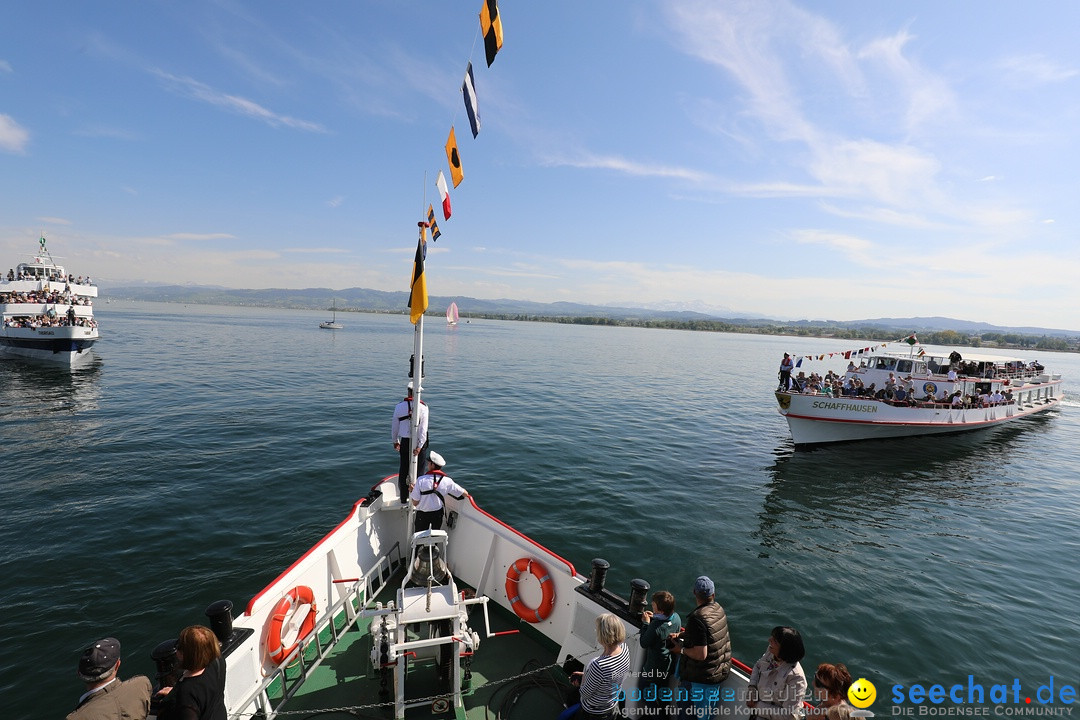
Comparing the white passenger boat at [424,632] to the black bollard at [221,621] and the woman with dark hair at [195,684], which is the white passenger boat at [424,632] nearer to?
the black bollard at [221,621]

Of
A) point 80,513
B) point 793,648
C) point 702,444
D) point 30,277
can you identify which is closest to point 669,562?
point 793,648

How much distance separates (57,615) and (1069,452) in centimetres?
4332

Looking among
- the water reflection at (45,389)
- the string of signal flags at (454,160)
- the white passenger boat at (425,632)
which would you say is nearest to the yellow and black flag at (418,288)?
the string of signal flags at (454,160)

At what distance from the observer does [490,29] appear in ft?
20.3

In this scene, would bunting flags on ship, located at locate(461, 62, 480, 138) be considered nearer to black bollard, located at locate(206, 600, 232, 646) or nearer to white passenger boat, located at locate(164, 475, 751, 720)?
white passenger boat, located at locate(164, 475, 751, 720)

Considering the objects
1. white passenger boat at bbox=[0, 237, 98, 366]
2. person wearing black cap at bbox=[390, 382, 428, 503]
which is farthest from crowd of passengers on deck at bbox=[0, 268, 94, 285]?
person wearing black cap at bbox=[390, 382, 428, 503]

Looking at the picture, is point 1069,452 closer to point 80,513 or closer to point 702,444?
point 702,444

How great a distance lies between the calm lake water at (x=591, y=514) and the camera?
27.4 ft

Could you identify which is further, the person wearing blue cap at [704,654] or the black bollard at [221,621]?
the black bollard at [221,621]

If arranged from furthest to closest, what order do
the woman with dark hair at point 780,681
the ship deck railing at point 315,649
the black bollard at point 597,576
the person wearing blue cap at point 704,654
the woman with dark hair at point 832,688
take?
the black bollard at point 597,576 → the ship deck railing at point 315,649 → the person wearing blue cap at point 704,654 → the woman with dark hair at point 780,681 → the woman with dark hair at point 832,688

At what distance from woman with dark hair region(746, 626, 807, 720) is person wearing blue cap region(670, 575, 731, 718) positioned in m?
0.36

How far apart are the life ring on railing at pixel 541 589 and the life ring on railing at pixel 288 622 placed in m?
2.86

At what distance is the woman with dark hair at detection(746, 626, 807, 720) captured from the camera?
406cm

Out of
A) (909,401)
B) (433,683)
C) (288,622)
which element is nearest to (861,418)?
(909,401)
